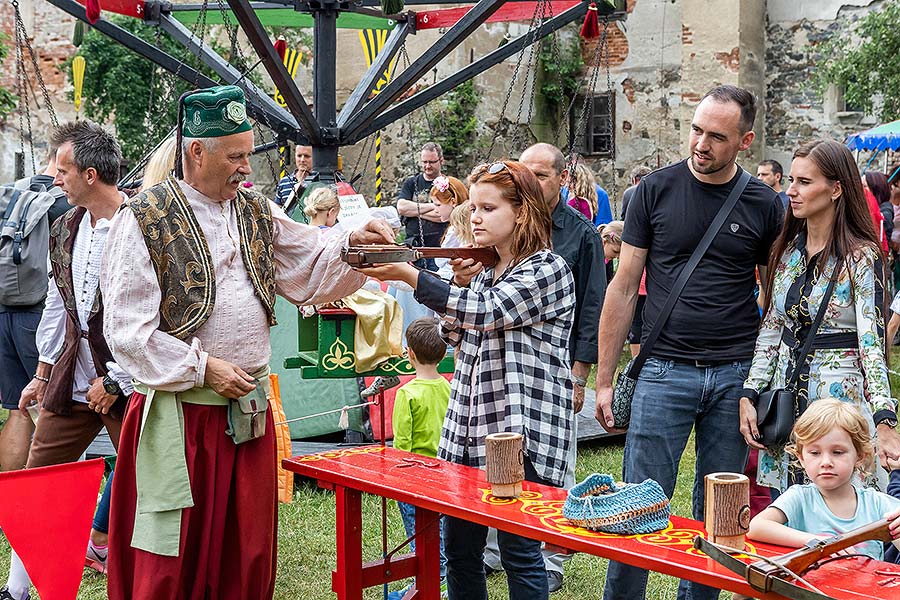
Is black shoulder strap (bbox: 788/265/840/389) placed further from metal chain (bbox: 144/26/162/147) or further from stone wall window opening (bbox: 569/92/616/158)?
stone wall window opening (bbox: 569/92/616/158)

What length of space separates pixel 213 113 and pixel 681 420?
1661 millimetres

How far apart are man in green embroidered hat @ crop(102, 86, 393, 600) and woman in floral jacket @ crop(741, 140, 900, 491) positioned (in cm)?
147

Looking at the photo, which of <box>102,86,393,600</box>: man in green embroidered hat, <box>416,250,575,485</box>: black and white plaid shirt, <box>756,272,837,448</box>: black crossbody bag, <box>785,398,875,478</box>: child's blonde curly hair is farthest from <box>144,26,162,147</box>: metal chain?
<box>785,398,875,478</box>: child's blonde curly hair

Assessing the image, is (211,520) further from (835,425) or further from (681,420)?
(835,425)

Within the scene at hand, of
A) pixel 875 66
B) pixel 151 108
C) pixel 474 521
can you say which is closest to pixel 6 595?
pixel 474 521

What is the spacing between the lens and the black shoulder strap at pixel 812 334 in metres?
3.14

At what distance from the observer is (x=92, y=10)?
17.7 ft

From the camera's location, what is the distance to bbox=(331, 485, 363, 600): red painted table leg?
3283 mm

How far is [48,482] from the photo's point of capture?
346cm

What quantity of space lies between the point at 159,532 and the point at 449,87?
3897mm

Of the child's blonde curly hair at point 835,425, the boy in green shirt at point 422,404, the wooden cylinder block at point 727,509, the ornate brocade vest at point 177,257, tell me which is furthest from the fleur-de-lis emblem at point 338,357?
the wooden cylinder block at point 727,509

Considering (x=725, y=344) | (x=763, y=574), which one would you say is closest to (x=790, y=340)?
(x=725, y=344)

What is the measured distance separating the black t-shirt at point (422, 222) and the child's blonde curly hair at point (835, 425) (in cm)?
572

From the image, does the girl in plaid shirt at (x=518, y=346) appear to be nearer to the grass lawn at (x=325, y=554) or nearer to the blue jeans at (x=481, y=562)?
the blue jeans at (x=481, y=562)
